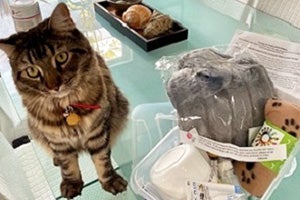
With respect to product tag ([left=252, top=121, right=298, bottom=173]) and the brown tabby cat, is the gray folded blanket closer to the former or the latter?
product tag ([left=252, top=121, right=298, bottom=173])

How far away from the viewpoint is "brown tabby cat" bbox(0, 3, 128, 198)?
70cm

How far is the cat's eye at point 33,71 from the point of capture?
0.70 m

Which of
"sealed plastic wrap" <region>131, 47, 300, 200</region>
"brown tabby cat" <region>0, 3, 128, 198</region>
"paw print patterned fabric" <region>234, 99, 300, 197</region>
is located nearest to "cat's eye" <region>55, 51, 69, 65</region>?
"brown tabby cat" <region>0, 3, 128, 198</region>

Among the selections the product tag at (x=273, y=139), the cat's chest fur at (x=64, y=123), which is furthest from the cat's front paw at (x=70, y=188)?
the product tag at (x=273, y=139)

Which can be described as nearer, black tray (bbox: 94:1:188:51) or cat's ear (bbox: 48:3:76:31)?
cat's ear (bbox: 48:3:76:31)

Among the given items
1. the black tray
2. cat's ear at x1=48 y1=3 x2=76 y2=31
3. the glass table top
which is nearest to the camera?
cat's ear at x1=48 y1=3 x2=76 y2=31

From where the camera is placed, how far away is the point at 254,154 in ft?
2.48

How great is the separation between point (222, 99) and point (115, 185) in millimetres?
344

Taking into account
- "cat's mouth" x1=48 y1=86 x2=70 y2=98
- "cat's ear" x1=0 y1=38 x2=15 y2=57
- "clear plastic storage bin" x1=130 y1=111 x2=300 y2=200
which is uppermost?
"cat's ear" x1=0 y1=38 x2=15 y2=57

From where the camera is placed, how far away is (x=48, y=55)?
0.70 meters

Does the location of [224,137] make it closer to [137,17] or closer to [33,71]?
[33,71]

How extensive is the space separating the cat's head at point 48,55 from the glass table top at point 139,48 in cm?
30

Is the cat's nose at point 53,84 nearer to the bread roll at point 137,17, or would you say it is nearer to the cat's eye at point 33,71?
the cat's eye at point 33,71

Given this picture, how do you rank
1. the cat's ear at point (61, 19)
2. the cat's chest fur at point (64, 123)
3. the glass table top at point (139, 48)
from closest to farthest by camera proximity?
the cat's ear at point (61, 19)
the cat's chest fur at point (64, 123)
the glass table top at point (139, 48)
